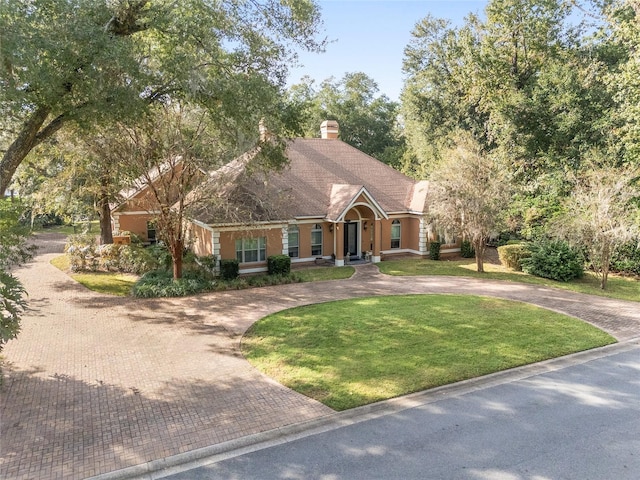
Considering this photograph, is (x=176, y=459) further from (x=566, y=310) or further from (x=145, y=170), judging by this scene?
(x=566, y=310)

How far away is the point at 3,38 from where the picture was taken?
29.3 feet

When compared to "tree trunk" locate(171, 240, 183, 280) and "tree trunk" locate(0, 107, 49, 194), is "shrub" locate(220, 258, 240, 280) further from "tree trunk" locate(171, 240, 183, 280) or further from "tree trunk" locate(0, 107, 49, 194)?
"tree trunk" locate(0, 107, 49, 194)

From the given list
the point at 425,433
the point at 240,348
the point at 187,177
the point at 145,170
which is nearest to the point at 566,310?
the point at 425,433

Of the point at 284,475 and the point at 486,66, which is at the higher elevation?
the point at 486,66

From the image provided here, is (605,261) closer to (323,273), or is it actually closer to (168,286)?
(323,273)

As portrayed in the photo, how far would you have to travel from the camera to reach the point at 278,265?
21469 millimetres

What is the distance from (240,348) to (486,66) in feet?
81.2

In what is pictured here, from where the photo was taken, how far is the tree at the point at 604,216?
59.6 feet

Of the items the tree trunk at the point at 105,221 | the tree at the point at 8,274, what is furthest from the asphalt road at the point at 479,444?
the tree trunk at the point at 105,221

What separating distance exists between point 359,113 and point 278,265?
29728 millimetres

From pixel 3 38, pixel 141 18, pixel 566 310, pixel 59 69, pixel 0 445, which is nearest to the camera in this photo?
pixel 0 445

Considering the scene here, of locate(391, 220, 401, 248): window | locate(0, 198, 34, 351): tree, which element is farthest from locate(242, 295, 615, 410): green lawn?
locate(391, 220, 401, 248): window

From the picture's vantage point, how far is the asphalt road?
686cm

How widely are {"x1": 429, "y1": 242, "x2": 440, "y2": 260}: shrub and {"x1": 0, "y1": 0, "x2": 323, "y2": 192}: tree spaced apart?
1493cm
